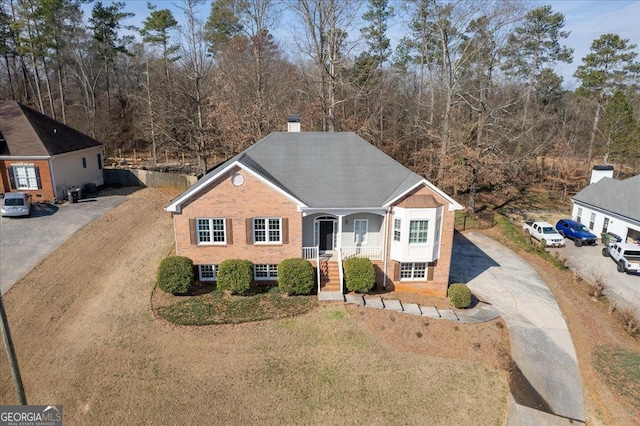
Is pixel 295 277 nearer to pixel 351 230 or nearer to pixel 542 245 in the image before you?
pixel 351 230

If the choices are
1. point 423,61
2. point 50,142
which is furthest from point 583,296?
point 50,142

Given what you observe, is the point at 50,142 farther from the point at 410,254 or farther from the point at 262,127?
the point at 410,254

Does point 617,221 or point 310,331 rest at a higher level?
point 617,221

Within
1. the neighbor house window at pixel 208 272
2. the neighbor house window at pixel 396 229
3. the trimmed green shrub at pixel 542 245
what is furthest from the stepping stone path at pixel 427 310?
the trimmed green shrub at pixel 542 245

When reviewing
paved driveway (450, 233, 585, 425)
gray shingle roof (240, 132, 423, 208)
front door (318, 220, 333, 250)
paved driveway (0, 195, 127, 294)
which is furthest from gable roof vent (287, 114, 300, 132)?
paved driveway (0, 195, 127, 294)

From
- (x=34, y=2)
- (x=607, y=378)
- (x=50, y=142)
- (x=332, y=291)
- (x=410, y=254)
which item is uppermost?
(x=34, y=2)

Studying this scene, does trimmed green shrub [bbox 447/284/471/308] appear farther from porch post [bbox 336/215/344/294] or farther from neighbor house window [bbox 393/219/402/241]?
porch post [bbox 336/215/344/294]
